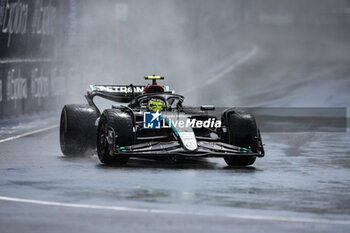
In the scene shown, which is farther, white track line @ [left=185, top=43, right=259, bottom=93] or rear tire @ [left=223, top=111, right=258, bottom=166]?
white track line @ [left=185, top=43, right=259, bottom=93]

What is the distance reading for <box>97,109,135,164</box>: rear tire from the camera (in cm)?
1457

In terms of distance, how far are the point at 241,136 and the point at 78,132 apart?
3314mm

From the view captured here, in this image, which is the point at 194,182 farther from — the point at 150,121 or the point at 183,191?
the point at 150,121

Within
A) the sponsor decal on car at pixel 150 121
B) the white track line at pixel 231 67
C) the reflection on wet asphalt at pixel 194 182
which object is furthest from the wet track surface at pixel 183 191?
the white track line at pixel 231 67

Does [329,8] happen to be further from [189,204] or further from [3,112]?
[189,204]

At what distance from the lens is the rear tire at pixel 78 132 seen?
16.7 meters

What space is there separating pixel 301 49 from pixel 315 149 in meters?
44.9

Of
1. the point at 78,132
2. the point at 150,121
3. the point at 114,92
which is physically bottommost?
the point at 78,132

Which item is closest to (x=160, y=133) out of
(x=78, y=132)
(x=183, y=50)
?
(x=78, y=132)

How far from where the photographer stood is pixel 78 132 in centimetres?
1670

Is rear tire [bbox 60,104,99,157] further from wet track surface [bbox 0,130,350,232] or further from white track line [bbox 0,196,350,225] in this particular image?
white track line [bbox 0,196,350,225]

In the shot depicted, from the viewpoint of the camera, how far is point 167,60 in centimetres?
5912

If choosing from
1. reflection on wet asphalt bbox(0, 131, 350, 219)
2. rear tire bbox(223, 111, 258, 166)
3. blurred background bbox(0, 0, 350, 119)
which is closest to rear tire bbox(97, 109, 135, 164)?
reflection on wet asphalt bbox(0, 131, 350, 219)

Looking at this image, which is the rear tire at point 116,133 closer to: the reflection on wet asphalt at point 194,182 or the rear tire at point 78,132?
the reflection on wet asphalt at point 194,182
